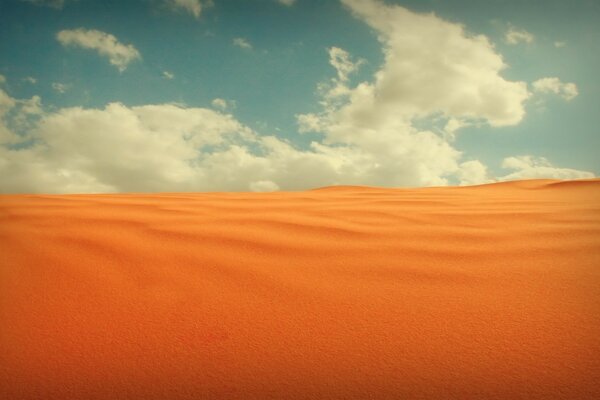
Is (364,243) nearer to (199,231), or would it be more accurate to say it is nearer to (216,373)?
(199,231)

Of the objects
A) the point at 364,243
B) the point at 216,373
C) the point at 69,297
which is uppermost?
the point at 364,243

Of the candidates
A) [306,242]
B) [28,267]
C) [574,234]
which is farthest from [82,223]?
[574,234]

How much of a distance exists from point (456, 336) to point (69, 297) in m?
1.35

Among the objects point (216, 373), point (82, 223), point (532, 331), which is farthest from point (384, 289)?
point (82, 223)

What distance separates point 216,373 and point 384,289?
71 cm

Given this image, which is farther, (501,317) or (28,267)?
(28,267)

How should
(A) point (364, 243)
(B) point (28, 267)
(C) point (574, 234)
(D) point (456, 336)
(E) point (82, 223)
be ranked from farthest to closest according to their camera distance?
(E) point (82, 223) < (C) point (574, 234) < (A) point (364, 243) < (B) point (28, 267) < (D) point (456, 336)

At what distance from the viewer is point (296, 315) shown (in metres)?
1.12

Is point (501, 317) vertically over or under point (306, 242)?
under

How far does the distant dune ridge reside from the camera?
832 millimetres

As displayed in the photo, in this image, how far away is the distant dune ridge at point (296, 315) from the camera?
83 centimetres

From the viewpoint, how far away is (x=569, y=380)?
0.81m

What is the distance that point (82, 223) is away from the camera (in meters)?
2.30

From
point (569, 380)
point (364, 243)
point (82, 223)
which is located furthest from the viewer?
point (82, 223)
